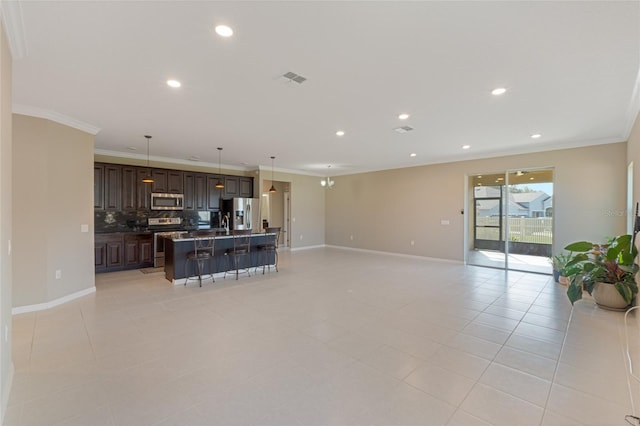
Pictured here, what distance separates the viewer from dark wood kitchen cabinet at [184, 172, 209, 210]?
7555 mm

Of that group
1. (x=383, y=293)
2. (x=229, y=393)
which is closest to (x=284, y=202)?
(x=383, y=293)

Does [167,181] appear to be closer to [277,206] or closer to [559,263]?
[277,206]

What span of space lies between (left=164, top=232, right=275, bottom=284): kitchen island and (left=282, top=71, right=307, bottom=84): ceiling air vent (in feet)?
12.4

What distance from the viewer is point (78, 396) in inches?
83.1

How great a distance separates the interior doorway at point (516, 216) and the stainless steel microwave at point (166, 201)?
771cm

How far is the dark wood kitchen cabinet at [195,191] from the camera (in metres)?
7.55

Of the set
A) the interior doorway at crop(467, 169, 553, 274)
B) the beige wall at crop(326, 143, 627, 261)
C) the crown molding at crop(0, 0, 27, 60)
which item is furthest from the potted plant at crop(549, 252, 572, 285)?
the crown molding at crop(0, 0, 27, 60)

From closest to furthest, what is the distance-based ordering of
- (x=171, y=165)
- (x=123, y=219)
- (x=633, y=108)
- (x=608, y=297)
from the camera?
(x=633, y=108) < (x=608, y=297) < (x=123, y=219) < (x=171, y=165)

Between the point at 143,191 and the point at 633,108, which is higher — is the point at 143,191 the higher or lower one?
the lower one

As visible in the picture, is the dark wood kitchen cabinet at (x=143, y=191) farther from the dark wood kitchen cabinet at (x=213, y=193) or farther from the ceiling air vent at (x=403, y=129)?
the ceiling air vent at (x=403, y=129)

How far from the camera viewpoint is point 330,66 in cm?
269

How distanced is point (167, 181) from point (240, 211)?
2.05 metres

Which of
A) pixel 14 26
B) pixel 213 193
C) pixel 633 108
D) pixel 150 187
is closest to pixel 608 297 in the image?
pixel 633 108

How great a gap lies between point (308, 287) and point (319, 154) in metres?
3.32
